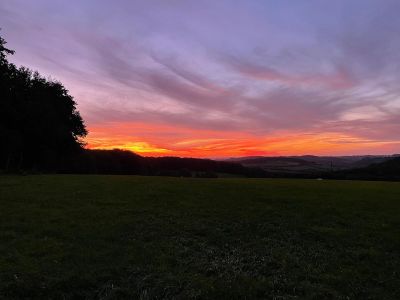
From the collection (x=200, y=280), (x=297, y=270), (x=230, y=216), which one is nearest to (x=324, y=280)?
(x=297, y=270)

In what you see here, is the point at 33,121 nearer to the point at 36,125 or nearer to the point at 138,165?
the point at 36,125

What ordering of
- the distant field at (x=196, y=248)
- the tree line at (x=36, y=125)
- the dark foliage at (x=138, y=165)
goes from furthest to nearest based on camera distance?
the dark foliage at (x=138, y=165), the tree line at (x=36, y=125), the distant field at (x=196, y=248)

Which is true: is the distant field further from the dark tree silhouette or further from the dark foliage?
the dark foliage

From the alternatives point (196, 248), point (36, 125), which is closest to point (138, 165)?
point (36, 125)

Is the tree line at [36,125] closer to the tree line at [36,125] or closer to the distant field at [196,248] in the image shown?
the tree line at [36,125]

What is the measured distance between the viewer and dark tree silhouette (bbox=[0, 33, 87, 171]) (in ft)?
179

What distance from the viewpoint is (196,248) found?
1364 cm

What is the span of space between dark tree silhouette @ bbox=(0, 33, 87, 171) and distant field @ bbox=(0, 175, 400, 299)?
34.6 metres

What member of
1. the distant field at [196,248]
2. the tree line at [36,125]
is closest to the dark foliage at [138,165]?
the tree line at [36,125]

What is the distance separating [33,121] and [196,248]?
49.8 meters

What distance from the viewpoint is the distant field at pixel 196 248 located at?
9.96 metres

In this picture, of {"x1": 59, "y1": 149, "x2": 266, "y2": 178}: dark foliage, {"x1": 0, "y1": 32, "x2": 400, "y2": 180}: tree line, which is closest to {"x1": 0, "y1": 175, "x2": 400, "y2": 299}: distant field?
{"x1": 0, "y1": 32, "x2": 400, "y2": 180}: tree line

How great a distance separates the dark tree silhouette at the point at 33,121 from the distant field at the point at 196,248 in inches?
1362

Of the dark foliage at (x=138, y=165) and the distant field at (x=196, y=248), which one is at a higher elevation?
the dark foliage at (x=138, y=165)
